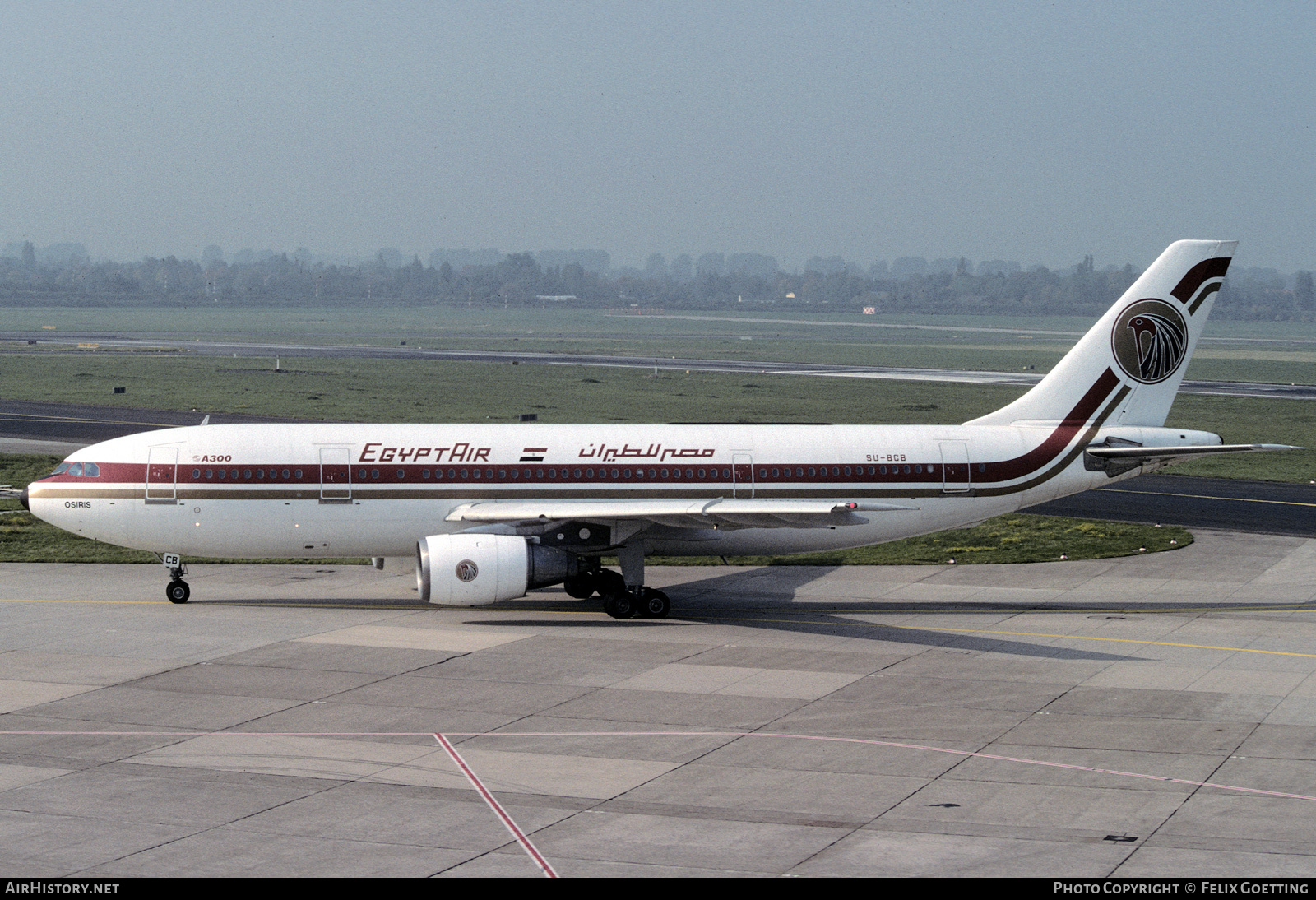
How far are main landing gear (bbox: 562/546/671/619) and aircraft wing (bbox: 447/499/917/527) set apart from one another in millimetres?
1540

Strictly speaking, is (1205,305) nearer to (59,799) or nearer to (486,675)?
(486,675)

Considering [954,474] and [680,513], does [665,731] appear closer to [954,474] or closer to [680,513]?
[680,513]

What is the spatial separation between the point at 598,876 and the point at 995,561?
3029 cm

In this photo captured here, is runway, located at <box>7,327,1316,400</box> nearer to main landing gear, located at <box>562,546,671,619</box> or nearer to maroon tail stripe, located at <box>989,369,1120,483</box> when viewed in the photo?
maroon tail stripe, located at <box>989,369,1120,483</box>

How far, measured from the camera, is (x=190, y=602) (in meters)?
38.0

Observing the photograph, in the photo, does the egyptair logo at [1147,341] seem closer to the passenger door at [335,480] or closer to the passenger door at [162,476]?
the passenger door at [335,480]

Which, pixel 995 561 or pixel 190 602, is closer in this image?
pixel 190 602

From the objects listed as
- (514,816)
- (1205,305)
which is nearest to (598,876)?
(514,816)

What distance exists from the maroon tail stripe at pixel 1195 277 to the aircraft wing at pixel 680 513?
10.9m

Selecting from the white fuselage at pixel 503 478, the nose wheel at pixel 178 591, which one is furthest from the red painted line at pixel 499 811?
the nose wheel at pixel 178 591

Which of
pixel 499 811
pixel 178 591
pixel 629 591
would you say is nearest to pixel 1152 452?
pixel 629 591

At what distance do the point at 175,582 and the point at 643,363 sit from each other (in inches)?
4647

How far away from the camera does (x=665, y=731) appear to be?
83.4 feet

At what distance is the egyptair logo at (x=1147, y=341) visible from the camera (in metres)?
40.2
